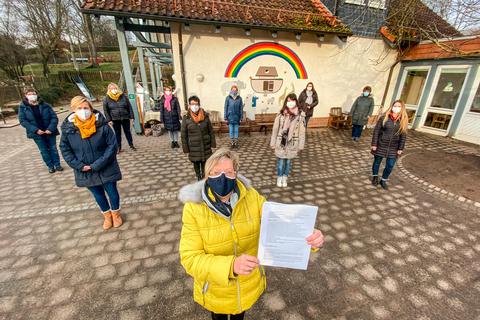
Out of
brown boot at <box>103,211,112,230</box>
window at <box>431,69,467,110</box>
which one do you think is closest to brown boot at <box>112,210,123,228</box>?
brown boot at <box>103,211,112,230</box>

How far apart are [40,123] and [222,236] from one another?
20.1ft

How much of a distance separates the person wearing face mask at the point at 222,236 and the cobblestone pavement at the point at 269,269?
0.98 m

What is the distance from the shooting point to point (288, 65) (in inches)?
365

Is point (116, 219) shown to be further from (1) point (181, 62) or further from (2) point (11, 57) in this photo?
(2) point (11, 57)

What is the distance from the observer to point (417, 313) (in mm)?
2438

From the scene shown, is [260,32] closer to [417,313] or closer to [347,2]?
[347,2]

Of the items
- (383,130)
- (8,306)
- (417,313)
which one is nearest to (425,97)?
(383,130)

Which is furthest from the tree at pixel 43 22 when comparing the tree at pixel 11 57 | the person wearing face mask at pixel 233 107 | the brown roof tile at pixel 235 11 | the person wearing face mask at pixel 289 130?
the person wearing face mask at pixel 289 130

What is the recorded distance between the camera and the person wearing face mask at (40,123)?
4999 mm

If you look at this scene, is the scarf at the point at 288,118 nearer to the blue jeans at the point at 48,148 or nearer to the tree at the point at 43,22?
the blue jeans at the point at 48,148

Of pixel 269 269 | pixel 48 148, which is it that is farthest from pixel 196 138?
pixel 48 148

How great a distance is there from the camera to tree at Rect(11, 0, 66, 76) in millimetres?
20938

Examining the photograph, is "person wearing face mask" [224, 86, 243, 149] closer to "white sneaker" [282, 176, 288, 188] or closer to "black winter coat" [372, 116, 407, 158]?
"white sneaker" [282, 176, 288, 188]

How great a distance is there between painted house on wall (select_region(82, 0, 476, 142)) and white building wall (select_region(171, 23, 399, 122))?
3cm
